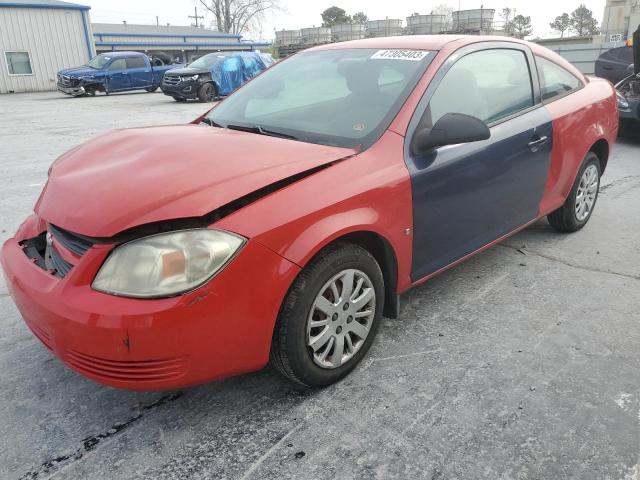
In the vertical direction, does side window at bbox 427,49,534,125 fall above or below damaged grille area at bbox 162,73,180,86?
above

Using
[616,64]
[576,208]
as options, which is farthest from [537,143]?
[616,64]

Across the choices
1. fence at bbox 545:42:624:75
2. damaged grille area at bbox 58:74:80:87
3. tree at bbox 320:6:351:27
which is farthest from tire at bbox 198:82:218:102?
tree at bbox 320:6:351:27

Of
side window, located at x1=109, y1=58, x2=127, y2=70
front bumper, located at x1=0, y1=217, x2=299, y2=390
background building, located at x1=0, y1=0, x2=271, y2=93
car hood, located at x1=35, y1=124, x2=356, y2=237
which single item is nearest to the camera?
front bumper, located at x1=0, y1=217, x2=299, y2=390

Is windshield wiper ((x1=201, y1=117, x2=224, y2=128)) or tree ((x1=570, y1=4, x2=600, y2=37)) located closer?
windshield wiper ((x1=201, y1=117, x2=224, y2=128))

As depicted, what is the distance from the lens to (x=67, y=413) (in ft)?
7.29

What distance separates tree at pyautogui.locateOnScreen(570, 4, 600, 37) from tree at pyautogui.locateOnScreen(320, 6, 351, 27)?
3561cm

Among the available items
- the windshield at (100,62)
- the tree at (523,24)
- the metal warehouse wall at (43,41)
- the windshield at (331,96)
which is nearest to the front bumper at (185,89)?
the windshield at (100,62)

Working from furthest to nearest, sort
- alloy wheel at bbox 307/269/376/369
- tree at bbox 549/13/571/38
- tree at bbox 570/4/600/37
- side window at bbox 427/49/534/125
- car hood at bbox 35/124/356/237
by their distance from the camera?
1. tree at bbox 549/13/571/38
2. tree at bbox 570/4/600/37
3. side window at bbox 427/49/534/125
4. alloy wheel at bbox 307/269/376/369
5. car hood at bbox 35/124/356/237

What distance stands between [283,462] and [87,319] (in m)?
0.87

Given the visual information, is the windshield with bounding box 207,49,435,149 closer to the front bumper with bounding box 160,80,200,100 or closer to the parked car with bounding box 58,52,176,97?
the front bumper with bounding box 160,80,200,100

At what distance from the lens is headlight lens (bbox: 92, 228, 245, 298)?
184 cm

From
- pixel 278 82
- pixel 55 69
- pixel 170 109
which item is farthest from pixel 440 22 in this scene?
pixel 278 82

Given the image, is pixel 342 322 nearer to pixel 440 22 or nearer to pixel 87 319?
pixel 87 319

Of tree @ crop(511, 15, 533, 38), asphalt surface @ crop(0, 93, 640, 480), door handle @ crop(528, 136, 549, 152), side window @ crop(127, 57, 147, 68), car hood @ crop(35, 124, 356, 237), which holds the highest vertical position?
tree @ crop(511, 15, 533, 38)
